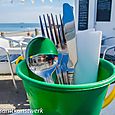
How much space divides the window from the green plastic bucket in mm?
2228

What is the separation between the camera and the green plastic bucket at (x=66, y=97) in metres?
0.34

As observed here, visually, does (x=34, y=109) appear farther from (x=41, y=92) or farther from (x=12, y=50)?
(x=12, y=50)

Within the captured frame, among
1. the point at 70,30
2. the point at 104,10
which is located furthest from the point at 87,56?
the point at 104,10

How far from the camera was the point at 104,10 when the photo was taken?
2482mm

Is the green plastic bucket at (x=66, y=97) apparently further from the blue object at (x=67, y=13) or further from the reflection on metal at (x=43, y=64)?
the blue object at (x=67, y=13)

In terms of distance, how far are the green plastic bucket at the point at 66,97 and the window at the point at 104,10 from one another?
223 centimetres

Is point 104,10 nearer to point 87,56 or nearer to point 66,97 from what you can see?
point 87,56

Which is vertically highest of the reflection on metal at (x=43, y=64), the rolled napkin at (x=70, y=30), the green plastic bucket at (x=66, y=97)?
the rolled napkin at (x=70, y=30)

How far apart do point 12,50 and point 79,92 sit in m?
2.12

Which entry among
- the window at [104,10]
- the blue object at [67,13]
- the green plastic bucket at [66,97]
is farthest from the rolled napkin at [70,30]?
the window at [104,10]

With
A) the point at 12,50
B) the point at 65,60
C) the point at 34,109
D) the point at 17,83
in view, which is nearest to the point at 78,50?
the point at 65,60

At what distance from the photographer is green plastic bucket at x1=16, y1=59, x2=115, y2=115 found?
34 centimetres

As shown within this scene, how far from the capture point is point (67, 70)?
0.46 metres

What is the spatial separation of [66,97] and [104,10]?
7.67 feet
